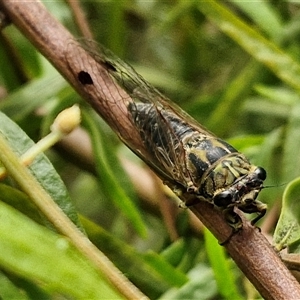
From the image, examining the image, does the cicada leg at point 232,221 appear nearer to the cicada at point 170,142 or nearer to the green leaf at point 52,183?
the cicada at point 170,142

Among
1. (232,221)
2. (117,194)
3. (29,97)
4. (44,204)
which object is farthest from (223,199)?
(29,97)

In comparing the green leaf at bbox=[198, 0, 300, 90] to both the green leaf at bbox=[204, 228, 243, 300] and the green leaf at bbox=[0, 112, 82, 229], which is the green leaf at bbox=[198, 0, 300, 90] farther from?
the green leaf at bbox=[0, 112, 82, 229]

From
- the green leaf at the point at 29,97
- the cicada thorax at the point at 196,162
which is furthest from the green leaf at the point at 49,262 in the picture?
the green leaf at the point at 29,97

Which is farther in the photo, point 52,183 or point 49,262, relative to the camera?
point 52,183

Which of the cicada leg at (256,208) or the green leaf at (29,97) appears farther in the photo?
the green leaf at (29,97)

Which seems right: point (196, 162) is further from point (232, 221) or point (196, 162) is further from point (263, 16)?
point (263, 16)

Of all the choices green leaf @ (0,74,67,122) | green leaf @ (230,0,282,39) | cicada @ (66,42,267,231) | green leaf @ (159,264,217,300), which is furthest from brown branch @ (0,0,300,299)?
green leaf @ (230,0,282,39)
